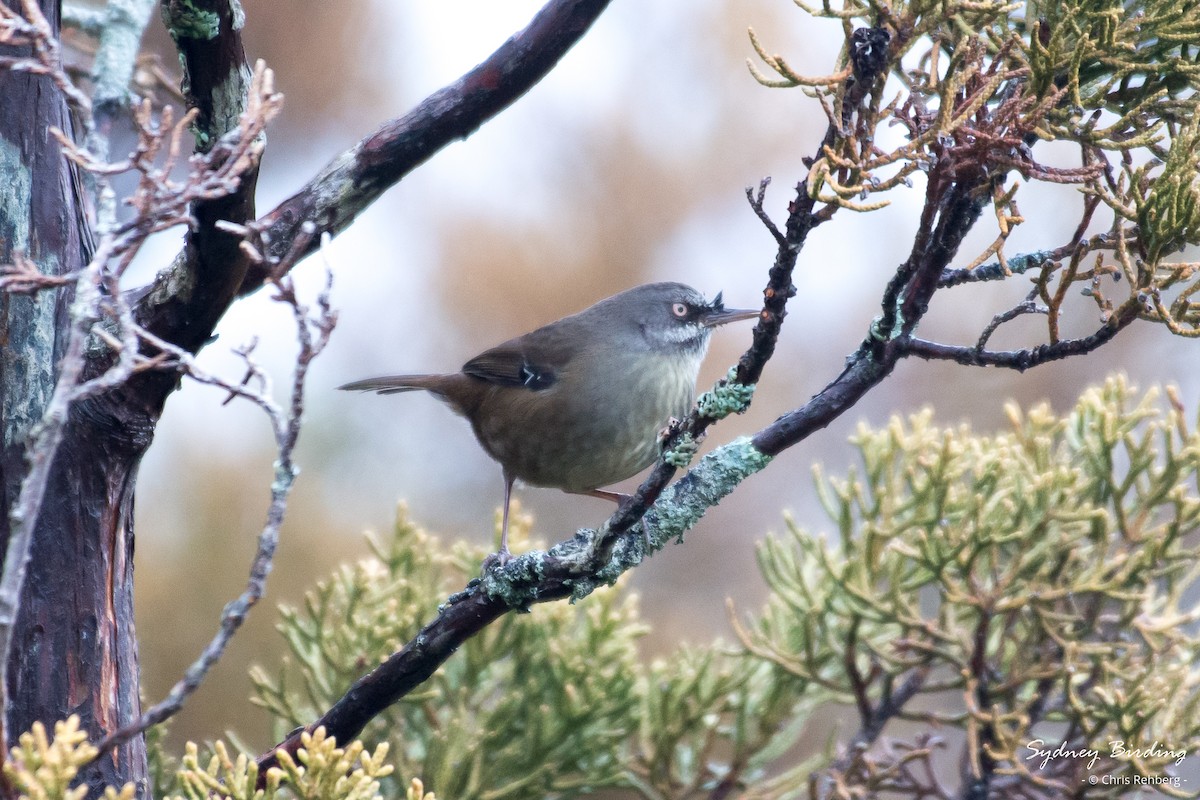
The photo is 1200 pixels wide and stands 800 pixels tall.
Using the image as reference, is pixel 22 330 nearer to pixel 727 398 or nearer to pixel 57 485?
pixel 57 485

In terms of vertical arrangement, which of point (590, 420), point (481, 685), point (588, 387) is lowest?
point (481, 685)

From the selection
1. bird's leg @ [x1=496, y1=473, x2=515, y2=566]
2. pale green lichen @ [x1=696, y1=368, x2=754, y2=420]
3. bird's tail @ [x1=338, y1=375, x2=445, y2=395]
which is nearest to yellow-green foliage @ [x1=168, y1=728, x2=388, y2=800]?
pale green lichen @ [x1=696, y1=368, x2=754, y2=420]

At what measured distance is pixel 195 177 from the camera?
1.50 m

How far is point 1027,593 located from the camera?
3.04m

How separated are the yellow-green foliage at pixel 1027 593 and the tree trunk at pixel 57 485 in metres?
1.83

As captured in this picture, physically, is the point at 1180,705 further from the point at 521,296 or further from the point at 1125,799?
the point at 521,296

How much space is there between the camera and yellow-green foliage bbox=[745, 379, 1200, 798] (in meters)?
2.91

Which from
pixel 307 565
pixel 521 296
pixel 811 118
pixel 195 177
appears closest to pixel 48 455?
pixel 195 177

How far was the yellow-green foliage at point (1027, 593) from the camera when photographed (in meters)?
2.91

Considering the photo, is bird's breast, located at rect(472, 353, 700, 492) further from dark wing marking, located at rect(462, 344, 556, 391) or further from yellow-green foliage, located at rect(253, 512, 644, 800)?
yellow-green foliage, located at rect(253, 512, 644, 800)

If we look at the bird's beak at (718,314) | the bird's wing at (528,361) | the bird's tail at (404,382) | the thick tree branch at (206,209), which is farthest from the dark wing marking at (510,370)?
the thick tree branch at (206,209)

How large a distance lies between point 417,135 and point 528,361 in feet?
7.23

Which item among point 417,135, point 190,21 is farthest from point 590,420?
point 190,21

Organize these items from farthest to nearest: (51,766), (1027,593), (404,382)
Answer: (404,382), (1027,593), (51,766)
